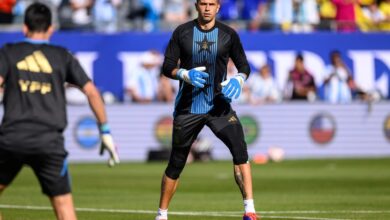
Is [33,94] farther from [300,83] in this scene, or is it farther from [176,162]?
[300,83]

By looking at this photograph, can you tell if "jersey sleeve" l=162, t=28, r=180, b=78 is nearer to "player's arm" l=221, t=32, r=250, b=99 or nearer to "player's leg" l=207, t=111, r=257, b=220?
"player's arm" l=221, t=32, r=250, b=99

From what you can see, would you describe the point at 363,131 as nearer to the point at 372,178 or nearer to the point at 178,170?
the point at 372,178

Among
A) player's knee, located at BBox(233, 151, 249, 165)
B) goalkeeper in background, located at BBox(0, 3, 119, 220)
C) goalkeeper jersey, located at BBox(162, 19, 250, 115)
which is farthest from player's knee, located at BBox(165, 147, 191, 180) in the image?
goalkeeper in background, located at BBox(0, 3, 119, 220)

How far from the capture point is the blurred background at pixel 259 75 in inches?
1085

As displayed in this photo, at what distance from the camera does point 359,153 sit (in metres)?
28.6

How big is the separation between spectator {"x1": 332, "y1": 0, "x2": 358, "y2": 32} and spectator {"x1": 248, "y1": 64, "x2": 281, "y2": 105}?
3.14 m

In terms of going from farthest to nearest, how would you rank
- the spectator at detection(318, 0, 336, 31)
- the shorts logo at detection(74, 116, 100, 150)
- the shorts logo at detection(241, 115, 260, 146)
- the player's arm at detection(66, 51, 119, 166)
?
the spectator at detection(318, 0, 336, 31) → the shorts logo at detection(241, 115, 260, 146) → the shorts logo at detection(74, 116, 100, 150) → the player's arm at detection(66, 51, 119, 166)

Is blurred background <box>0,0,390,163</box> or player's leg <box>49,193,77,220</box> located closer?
player's leg <box>49,193,77,220</box>

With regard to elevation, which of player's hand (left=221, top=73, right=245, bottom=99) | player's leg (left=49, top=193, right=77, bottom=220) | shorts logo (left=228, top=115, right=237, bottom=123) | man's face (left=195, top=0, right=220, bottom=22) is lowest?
player's leg (left=49, top=193, right=77, bottom=220)

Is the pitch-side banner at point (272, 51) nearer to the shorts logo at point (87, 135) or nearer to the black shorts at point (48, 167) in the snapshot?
the shorts logo at point (87, 135)

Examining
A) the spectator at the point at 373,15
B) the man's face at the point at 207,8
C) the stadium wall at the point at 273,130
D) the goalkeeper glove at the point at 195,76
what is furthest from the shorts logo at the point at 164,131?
the goalkeeper glove at the point at 195,76

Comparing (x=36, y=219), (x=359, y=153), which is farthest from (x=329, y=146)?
(x=36, y=219)

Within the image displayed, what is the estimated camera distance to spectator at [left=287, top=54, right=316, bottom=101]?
2947 cm

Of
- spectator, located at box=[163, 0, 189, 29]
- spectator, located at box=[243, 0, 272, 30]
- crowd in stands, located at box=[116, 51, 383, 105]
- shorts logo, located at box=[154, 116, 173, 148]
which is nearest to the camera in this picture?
shorts logo, located at box=[154, 116, 173, 148]
